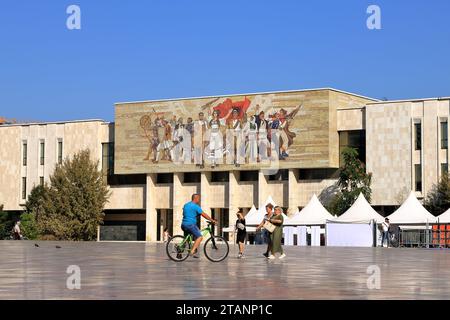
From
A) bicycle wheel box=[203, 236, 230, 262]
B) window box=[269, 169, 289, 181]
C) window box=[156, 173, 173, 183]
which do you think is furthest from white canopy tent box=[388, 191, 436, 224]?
window box=[156, 173, 173, 183]

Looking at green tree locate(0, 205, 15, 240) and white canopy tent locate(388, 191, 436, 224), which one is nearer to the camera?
white canopy tent locate(388, 191, 436, 224)

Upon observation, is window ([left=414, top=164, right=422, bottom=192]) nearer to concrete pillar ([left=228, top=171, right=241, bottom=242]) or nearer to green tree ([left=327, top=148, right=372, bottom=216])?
green tree ([left=327, top=148, right=372, bottom=216])

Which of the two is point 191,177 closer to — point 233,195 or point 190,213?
point 233,195

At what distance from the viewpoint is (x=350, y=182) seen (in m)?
76.5

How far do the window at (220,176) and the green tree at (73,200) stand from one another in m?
9.71

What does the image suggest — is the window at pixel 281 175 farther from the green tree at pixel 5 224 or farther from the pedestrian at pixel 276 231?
the pedestrian at pixel 276 231

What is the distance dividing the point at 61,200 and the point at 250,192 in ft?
54.3

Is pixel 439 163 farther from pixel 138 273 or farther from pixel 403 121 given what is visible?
pixel 138 273

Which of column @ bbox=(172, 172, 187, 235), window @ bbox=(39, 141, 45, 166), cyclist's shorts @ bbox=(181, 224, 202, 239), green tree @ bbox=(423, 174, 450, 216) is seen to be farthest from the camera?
window @ bbox=(39, 141, 45, 166)

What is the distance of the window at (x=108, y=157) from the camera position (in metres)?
92.1

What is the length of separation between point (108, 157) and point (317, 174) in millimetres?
22253

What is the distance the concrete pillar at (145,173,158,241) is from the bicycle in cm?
6081

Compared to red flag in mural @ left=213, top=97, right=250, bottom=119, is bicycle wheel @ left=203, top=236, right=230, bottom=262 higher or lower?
lower

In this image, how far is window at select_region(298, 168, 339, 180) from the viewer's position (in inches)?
3132
